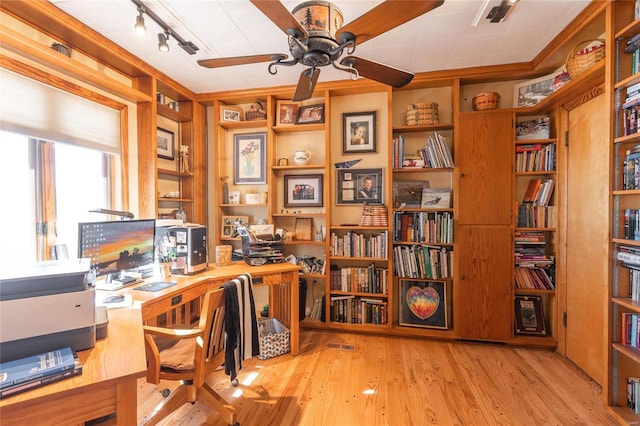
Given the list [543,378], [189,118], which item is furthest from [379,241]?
[189,118]

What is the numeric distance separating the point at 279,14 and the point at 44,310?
1.47 meters

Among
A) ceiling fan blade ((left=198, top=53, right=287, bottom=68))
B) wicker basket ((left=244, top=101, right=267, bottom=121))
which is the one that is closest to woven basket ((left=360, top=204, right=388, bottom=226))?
wicker basket ((left=244, top=101, right=267, bottom=121))

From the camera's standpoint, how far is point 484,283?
277 cm

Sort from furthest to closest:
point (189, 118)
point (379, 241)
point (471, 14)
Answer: point (189, 118) → point (379, 241) → point (471, 14)

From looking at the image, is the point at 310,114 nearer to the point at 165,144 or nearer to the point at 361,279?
the point at 165,144

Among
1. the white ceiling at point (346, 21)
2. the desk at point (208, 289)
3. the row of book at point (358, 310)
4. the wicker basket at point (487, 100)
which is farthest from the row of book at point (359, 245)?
the white ceiling at point (346, 21)

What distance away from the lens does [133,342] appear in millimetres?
1208

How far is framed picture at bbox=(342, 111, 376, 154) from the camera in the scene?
3.20m

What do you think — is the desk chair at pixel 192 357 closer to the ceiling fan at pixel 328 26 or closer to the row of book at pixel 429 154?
the ceiling fan at pixel 328 26

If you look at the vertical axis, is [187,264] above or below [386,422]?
above

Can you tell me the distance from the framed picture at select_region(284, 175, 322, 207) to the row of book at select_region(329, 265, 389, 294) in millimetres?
817

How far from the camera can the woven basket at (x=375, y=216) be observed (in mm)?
3037

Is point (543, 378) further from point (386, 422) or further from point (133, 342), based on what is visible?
point (133, 342)

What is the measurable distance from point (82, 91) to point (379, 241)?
9.53 ft
